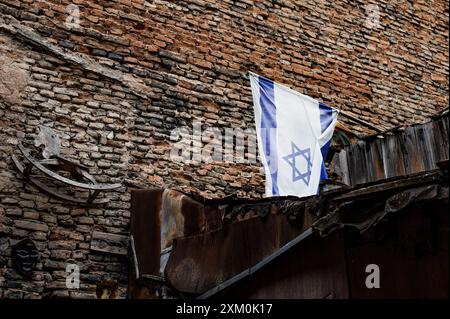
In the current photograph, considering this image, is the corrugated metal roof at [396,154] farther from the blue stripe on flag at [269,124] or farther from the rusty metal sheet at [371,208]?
the rusty metal sheet at [371,208]

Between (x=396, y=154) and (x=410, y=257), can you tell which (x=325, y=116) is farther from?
(x=410, y=257)

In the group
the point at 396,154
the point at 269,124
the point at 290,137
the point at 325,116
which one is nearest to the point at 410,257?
the point at 396,154

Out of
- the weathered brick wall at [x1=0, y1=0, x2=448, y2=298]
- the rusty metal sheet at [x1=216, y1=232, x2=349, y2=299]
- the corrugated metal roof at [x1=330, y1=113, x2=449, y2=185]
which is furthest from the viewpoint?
the weathered brick wall at [x1=0, y1=0, x2=448, y2=298]

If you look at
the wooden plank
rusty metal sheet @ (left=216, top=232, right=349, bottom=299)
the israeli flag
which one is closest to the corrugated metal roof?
the wooden plank

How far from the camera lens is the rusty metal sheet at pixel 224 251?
5.03 m

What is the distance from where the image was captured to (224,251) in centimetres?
530

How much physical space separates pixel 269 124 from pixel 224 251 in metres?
1.80

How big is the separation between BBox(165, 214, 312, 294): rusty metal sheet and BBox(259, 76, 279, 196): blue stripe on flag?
3.09 feet

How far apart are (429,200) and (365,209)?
20.0 inches

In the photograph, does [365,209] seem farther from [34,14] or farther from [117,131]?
[34,14]

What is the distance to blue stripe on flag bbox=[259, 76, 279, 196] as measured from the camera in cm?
621

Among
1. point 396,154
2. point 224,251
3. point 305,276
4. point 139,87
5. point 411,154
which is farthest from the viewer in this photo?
point 139,87

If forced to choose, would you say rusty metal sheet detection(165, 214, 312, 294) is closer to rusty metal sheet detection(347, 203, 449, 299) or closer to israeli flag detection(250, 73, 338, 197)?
rusty metal sheet detection(347, 203, 449, 299)
